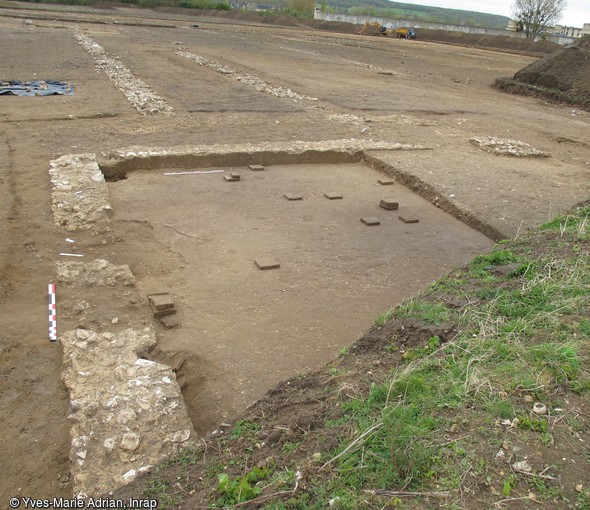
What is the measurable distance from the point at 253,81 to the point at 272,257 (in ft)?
35.5

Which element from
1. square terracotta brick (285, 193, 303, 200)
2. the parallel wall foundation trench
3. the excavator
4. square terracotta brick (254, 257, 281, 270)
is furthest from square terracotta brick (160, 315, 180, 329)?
the excavator

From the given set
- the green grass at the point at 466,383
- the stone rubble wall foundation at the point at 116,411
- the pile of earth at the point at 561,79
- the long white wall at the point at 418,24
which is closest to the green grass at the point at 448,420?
the green grass at the point at 466,383

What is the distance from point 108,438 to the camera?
3.06 meters

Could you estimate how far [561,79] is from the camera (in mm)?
17766

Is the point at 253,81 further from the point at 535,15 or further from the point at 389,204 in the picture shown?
the point at 535,15

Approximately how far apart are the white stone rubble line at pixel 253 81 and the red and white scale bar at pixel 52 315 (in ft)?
32.6

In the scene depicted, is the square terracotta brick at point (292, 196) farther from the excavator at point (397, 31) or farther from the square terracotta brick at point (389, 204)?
the excavator at point (397, 31)

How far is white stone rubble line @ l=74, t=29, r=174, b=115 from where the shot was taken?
36.1ft

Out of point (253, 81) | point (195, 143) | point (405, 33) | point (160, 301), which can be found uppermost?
point (405, 33)

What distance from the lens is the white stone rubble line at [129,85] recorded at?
11000 mm

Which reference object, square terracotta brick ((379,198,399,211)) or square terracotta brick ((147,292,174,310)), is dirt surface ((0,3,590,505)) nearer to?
square terracotta brick ((147,292,174,310))

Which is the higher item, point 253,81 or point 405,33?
point 405,33

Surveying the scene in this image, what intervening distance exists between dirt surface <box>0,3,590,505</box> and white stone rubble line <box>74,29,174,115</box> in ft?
1.02

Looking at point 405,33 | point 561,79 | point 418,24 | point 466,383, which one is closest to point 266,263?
point 466,383
